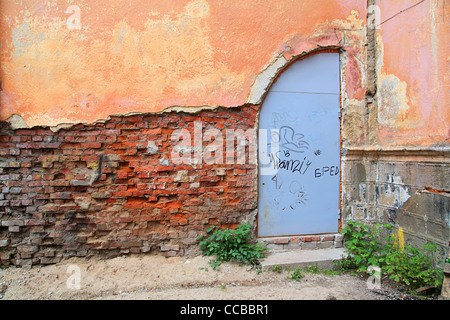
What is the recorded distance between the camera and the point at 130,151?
10.7 ft

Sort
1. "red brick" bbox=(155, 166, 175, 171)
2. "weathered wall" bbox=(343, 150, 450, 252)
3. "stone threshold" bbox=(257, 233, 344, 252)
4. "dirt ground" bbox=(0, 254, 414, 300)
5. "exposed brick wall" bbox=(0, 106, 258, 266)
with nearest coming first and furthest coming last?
"dirt ground" bbox=(0, 254, 414, 300)
"weathered wall" bbox=(343, 150, 450, 252)
"exposed brick wall" bbox=(0, 106, 258, 266)
"red brick" bbox=(155, 166, 175, 171)
"stone threshold" bbox=(257, 233, 344, 252)

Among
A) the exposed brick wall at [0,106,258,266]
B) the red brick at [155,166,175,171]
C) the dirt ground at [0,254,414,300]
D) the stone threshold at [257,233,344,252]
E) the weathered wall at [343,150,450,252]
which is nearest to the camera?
the dirt ground at [0,254,414,300]

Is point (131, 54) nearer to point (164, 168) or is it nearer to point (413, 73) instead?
point (164, 168)

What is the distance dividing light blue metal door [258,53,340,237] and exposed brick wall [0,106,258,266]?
0.42 m

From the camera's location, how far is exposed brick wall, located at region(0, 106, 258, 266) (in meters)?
3.14

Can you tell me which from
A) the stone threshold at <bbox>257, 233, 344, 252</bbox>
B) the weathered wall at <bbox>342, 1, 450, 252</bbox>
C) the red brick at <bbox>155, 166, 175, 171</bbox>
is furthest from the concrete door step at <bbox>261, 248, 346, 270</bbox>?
the red brick at <bbox>155, 166, 175, 171</bbox>

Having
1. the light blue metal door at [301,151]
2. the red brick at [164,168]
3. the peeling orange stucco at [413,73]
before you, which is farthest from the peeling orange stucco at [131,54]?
the peeling orange stucco at [413,73]

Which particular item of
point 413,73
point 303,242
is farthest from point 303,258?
point 413,73

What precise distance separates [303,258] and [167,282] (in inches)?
66.8

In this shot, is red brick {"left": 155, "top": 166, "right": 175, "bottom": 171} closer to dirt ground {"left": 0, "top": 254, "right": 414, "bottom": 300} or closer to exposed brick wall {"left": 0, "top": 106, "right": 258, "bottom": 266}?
exposed brick wall {"left": 0, "top": 106, "right": 258, "bottom": 266}

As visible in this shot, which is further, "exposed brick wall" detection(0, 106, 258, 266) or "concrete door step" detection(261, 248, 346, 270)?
"concrete door step" detection(261, 248, 346, 270)

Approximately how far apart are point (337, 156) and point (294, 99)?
1.02 m
